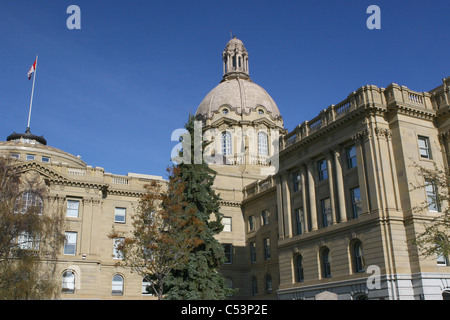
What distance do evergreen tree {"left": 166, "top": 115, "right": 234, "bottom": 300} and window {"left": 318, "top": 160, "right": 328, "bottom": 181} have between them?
357 inches

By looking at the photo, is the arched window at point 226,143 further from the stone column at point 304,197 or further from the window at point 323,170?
the window at point 323,170

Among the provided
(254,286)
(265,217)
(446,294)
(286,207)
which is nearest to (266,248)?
(265,217)

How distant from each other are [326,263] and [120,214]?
23.4 meters

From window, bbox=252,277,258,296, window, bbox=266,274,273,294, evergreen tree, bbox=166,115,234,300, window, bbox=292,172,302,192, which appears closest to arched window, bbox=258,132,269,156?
window, bbox=252,277,258,296

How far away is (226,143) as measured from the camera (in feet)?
241

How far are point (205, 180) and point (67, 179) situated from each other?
15030 mm

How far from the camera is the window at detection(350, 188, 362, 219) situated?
33625 mm

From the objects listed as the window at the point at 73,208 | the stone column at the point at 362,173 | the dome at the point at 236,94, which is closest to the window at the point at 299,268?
the stone column at the point at 362,173

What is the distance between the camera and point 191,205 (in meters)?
37.3

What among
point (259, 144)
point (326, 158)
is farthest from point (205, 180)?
point (259, 144)

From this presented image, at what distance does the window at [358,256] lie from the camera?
107 ft

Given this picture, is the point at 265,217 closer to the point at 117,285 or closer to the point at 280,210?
the point at 280,210

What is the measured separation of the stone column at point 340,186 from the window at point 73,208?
26.4 m
